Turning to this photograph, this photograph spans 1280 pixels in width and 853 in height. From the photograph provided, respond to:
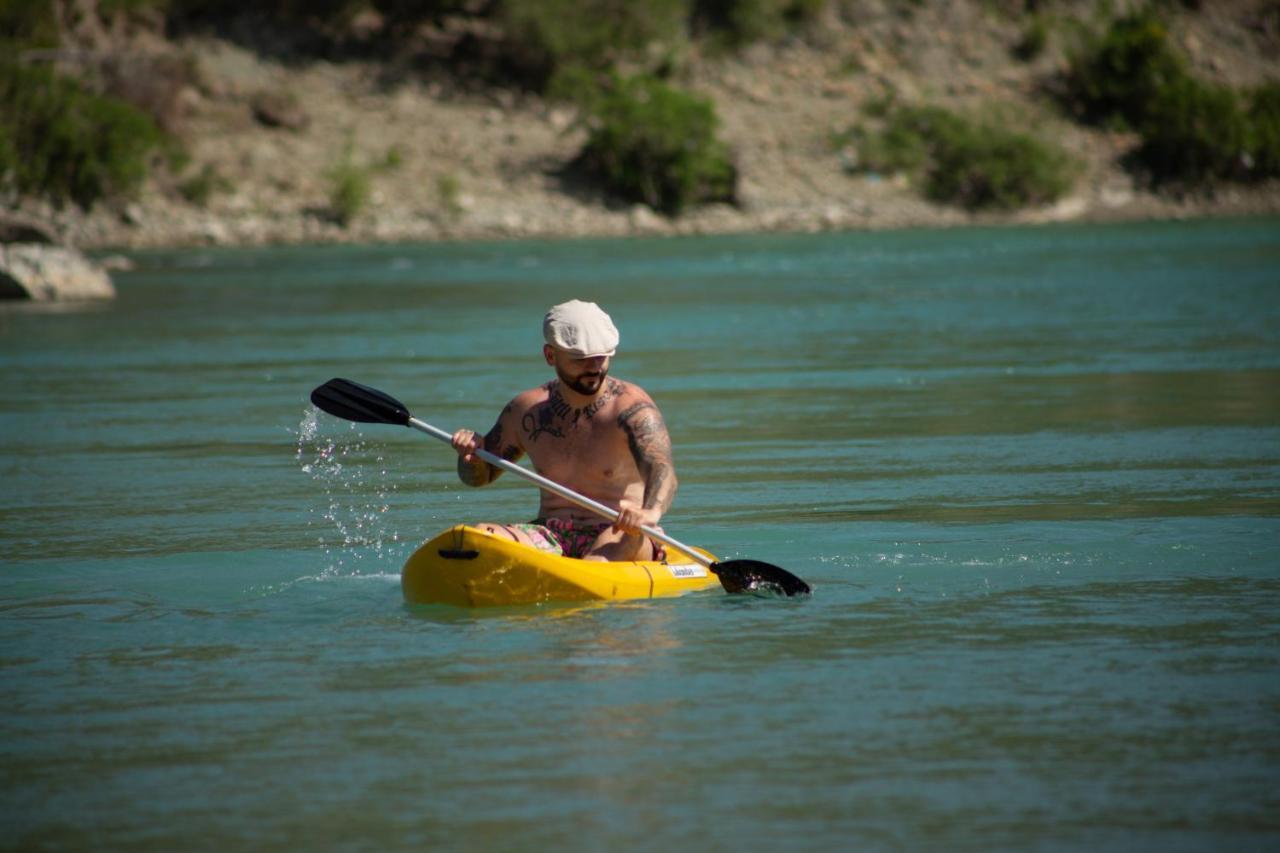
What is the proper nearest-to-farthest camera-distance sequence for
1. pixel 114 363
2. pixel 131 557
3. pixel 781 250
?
pixel 131 557 → pixel 114 363 → pixel 781 250

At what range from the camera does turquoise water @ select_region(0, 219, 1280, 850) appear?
4992 millimetres

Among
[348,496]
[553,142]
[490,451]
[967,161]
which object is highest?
[490,451]

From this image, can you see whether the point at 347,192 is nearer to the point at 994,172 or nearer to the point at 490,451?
the point at 994,172

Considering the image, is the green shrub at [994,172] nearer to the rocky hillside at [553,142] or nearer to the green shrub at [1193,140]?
the rocky hillside at [553,142]

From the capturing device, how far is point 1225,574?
7.73 metres

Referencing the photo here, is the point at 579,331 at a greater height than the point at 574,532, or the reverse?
the point at 579,331

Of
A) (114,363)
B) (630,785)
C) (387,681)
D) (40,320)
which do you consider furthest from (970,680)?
(40,320)

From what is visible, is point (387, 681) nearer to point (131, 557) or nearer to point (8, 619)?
point (8, 619)

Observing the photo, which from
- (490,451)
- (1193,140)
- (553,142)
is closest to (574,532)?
(490,451)

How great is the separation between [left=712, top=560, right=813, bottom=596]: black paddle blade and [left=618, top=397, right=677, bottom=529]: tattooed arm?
370mm

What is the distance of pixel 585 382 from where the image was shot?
24.5 ft

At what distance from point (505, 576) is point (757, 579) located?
103 cm

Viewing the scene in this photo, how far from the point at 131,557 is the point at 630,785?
433 cm

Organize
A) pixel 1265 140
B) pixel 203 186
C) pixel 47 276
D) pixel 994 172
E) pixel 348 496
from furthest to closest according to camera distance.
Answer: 1. pixel 1265 140
2. pixel 994 172
3. pixel 203 186
4. pixel 47 276
5. pixel 348 496
